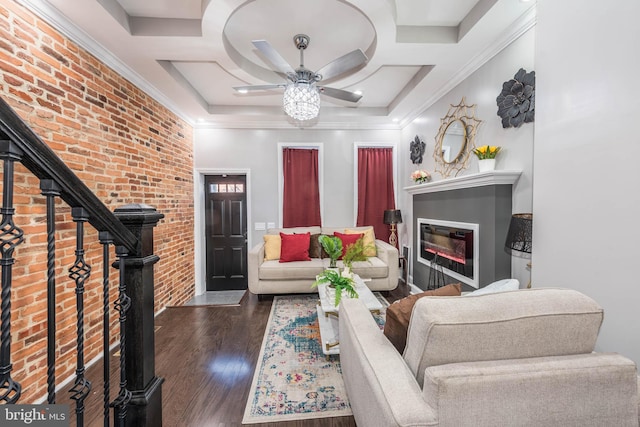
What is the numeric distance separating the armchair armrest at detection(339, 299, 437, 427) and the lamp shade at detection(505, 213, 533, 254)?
1.31 m

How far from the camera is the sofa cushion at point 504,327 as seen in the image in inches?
37.3

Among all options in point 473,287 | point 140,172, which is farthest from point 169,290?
point 473,287

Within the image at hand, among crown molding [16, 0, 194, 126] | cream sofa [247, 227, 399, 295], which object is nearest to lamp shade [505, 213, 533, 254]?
cream sofa [247, 227, 399, 295]

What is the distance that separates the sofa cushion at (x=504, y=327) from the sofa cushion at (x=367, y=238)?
298 centimetres

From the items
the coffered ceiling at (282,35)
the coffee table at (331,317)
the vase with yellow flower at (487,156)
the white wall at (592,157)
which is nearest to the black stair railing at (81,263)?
the coffee table at (331,317)

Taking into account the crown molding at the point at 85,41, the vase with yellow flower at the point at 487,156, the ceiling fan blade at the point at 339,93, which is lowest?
the vase with yellow flower at the point at 487,156

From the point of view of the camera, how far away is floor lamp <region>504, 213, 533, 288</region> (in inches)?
75.4

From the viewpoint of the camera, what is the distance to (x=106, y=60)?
2441mm

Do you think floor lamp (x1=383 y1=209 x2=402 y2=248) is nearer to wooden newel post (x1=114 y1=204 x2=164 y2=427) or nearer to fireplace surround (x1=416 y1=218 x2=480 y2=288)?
fireplace surround (x1=416 y1=218 x2=480 y2=288)

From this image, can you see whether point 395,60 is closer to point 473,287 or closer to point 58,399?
point 473,287

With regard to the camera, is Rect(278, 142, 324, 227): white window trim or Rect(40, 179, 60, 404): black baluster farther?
Rect(278, 142, 324, 227): white window trim

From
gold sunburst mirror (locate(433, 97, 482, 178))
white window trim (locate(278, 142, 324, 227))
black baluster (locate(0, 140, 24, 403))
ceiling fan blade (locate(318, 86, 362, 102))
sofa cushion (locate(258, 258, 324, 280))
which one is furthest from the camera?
white window trim (locate(278, 142, 324, 227))

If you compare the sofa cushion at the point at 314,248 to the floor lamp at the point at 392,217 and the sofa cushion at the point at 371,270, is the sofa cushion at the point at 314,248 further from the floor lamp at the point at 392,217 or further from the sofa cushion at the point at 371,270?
the floor lamp at the point at 392,217

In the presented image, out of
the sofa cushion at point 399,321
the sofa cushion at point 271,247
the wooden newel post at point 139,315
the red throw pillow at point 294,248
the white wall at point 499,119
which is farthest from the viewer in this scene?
the sofa cushion at point 271,247
